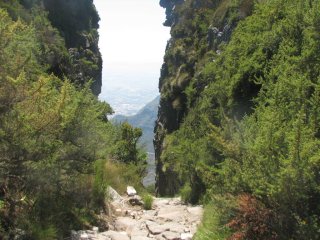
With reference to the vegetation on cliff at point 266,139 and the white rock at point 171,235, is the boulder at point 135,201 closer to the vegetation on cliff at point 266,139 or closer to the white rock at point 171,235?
the vegetation on cliff at point 266,139

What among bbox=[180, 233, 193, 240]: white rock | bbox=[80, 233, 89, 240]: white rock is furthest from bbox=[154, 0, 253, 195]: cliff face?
bbox=[80, 233, 89, 240]: white rock

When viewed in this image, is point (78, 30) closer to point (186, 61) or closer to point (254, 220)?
point (186, 61)

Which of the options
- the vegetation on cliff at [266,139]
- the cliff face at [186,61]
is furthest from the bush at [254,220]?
the cliff face at [186,61]

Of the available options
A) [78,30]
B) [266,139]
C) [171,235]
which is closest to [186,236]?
[171,235]

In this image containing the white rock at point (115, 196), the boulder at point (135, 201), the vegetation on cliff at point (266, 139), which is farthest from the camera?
the boulder at point (135, 201)

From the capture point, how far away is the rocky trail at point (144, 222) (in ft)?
33.8

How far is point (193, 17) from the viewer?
44.2 meters

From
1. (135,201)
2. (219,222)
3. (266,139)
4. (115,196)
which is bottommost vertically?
(219,222)

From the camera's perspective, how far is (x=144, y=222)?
12.2m

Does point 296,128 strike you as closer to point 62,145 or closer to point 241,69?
point 62,145

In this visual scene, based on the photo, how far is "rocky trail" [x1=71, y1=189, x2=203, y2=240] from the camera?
406 inches

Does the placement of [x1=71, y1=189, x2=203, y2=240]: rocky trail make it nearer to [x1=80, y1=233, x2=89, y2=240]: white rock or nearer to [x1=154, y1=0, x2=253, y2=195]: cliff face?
[x1=80, y1=233, x2=89, y2=240]: white rock

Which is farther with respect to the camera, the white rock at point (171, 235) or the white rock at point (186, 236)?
the white rock at point (171, 235)

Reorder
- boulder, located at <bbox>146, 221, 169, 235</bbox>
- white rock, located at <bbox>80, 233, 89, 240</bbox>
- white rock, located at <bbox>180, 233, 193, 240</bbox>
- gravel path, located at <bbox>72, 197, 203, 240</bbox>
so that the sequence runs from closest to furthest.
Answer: white rock, located at <bbox>80, 233, 89, 240</bbox>, white rock, located at <bbox>180, 233, 193, 240</bbox>, gravel path, located at <bbox>72, 197, 203, 240</bbox>, boulder, located at <bbox>146, 221, 169, 235</bbox>
